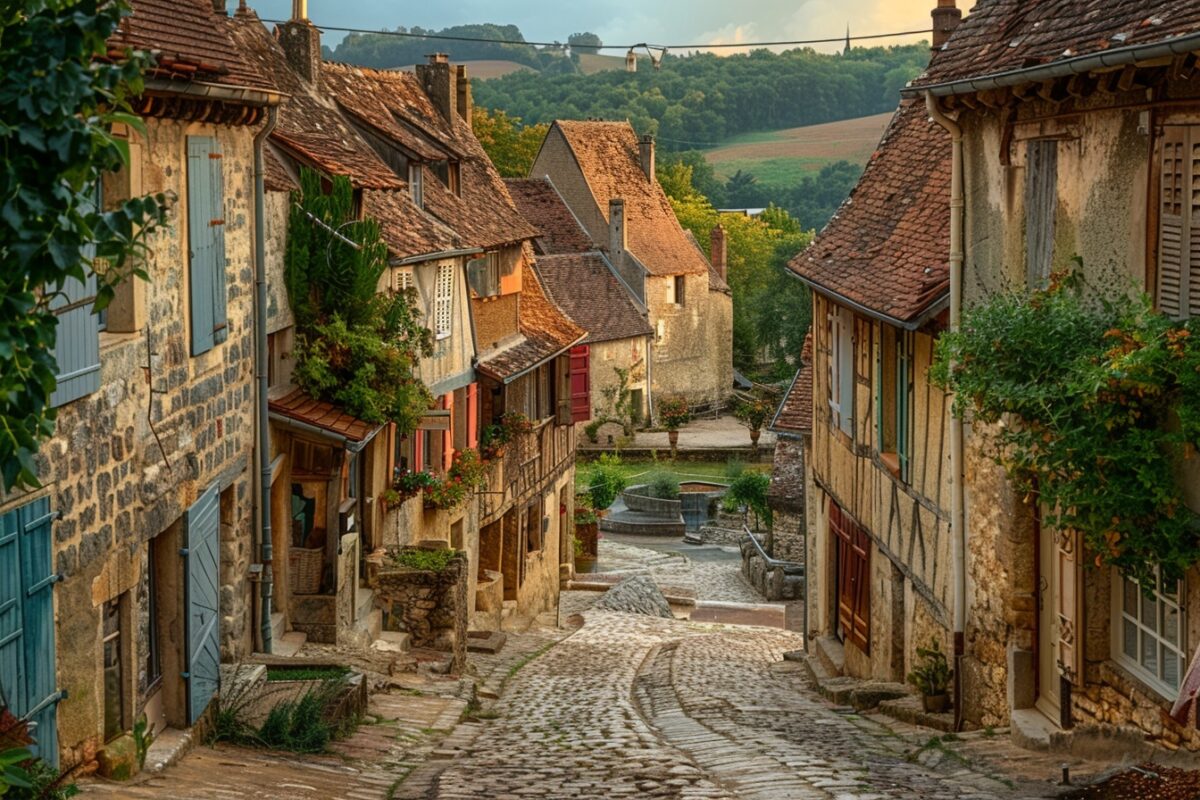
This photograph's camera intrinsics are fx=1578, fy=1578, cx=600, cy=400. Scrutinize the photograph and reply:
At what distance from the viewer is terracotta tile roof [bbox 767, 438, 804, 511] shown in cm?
3341

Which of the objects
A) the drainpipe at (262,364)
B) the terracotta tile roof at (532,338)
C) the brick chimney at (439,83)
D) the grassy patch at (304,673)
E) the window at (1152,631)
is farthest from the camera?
the brick chimney at (439,83)

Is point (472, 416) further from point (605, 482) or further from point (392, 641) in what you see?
point (605, 482)

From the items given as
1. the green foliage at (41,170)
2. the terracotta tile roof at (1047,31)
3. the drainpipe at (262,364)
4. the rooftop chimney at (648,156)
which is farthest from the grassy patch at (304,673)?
the rooftop chimney at (648,156)

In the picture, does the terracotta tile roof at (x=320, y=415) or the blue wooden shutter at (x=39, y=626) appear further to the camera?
the terracotta tile roof at (x=320, y=415)

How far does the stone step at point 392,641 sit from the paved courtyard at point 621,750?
3.22 feet

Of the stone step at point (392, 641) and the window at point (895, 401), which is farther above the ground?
the window at point (895, 401)

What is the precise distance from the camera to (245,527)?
12.9 m

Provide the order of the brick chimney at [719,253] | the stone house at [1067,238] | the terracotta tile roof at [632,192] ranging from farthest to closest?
the brick chimney at [719,253] < the terracotta tile roof at [632,192] < the stone house at [1067,238]

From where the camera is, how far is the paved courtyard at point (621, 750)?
9508mm

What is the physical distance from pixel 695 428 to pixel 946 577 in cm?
→ 4034

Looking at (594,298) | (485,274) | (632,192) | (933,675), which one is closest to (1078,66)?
(933,675)

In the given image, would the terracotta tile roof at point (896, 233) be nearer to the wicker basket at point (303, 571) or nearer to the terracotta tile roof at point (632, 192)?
the wicker basket at point (303, 571)

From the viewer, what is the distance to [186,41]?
33.4 feet

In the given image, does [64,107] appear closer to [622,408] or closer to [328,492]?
[328,492]
